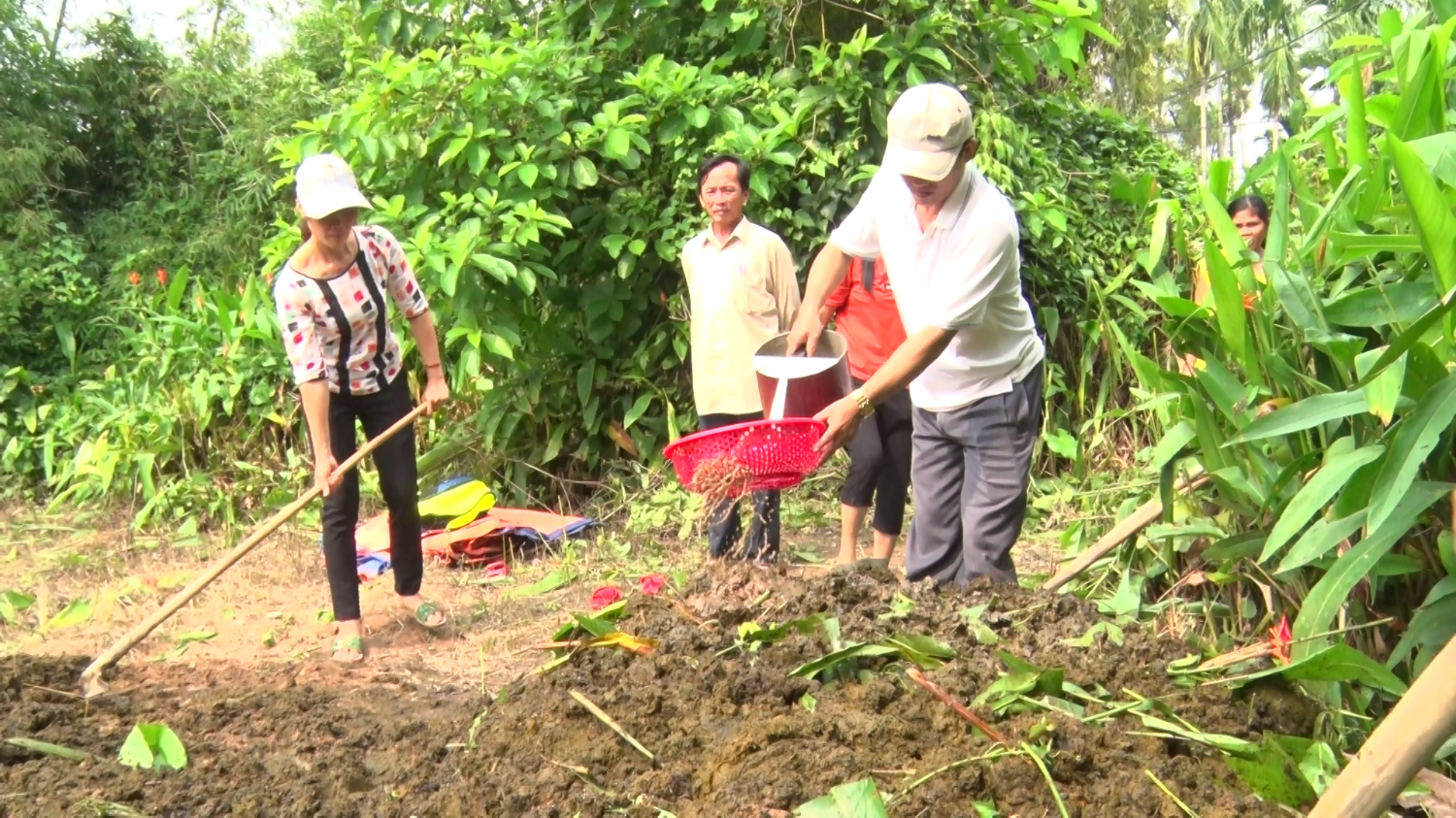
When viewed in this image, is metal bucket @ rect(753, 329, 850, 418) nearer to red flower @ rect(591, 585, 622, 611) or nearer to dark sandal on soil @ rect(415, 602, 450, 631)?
red flower @ rect(591, 585, 622, 611)

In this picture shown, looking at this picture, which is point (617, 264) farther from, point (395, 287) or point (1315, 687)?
point (1315, 687)

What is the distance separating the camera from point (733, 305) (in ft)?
15.0

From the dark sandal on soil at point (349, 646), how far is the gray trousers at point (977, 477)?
190cm

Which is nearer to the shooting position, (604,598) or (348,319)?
(348,319)

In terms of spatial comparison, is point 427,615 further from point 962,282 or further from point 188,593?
point 962,282

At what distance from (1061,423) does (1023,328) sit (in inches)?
117

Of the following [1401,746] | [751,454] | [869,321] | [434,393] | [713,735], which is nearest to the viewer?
[1401,746]

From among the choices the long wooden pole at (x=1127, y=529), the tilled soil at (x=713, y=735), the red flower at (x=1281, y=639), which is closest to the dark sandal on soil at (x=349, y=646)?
the tilled soil at (x=713, y=735)

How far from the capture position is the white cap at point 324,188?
145 inches

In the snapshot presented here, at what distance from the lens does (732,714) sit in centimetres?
239

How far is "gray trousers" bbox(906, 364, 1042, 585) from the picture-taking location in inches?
124

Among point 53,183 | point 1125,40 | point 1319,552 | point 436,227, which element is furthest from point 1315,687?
point 1125,40

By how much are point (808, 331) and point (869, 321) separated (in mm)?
918

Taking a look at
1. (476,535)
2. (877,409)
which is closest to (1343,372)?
(877,409)
